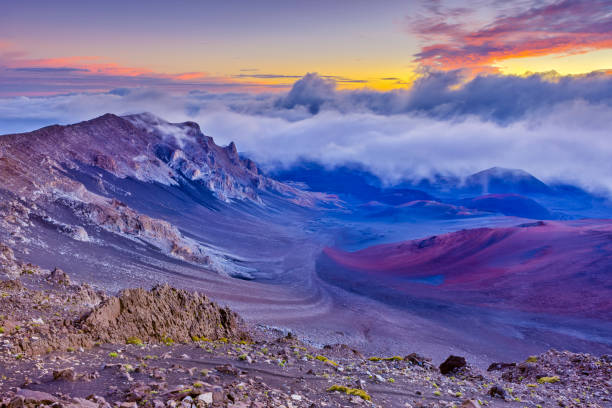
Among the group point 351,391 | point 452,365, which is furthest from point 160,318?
point 452,365

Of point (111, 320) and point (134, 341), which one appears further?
point (111, 320)

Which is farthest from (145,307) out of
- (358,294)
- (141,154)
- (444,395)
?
(141,154)

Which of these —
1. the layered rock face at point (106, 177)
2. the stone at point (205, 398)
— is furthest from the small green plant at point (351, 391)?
the layered rock face at point (106, 177)

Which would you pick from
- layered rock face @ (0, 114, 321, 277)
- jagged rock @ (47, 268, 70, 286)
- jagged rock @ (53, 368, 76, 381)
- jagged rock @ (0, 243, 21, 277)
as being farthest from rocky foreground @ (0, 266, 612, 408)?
layered rock face @ (0, 114, 321, 277)

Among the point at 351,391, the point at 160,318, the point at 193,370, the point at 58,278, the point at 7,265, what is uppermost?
the point at 193,370

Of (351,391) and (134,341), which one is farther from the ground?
(134,341)

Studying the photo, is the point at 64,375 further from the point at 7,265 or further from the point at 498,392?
the point at 7,265

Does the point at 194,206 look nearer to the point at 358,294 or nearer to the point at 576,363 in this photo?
the point at 358,294
